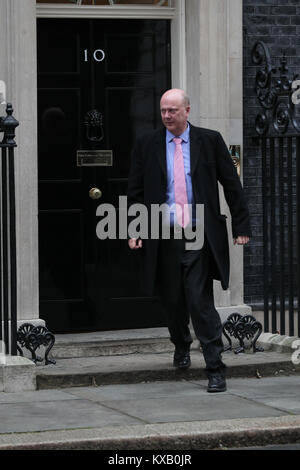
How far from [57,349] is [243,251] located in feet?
5.98

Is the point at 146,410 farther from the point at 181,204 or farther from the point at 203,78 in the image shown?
the point at 203,78

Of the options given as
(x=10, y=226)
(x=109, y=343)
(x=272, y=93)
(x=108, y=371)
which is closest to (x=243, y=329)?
(x=109, y=343)

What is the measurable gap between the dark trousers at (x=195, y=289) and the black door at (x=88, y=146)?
1.68 m

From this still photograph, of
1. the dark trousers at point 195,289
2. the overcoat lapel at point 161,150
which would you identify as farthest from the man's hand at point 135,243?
the overcoat lapel at point 161,150

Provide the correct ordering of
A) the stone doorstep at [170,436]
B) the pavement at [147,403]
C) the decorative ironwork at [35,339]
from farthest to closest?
the decorative ironwork at [35,339], the pavement at [147,403], the stone doorstep at [170,436]

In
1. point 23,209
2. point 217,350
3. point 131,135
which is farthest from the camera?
point 131,135

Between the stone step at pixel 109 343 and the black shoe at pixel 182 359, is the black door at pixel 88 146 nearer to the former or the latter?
the stone step at pixel 109 343

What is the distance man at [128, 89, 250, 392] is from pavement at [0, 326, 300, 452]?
50cm

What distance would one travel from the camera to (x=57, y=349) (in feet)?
33.7

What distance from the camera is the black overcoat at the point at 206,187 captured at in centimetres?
888

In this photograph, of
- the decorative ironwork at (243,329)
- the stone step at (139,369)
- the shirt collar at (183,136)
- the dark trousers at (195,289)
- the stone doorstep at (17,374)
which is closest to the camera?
the dark trousers at (195,289)

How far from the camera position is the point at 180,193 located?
891 centimetres

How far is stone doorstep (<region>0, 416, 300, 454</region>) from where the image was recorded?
718cm
